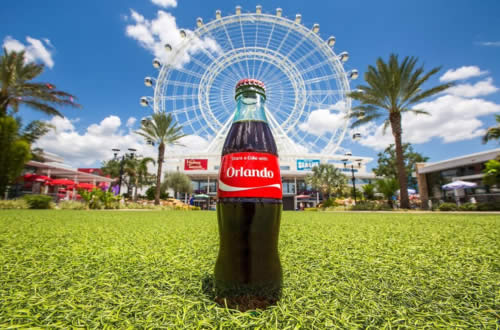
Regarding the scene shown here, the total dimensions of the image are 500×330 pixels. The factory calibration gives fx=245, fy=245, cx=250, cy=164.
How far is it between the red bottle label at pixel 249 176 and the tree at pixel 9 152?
16.5 m

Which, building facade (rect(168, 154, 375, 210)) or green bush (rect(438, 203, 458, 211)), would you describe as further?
building facade (rect(168, 154, 375, 210))

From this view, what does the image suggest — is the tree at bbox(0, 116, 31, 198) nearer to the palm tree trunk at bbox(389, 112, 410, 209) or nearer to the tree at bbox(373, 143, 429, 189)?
the palm tree trunk at bbox(389, 112, 410, 209)

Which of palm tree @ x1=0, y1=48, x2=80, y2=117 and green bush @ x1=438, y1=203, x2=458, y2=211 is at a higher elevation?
palm tree @ x1=0, y1=48, x2=80, y2=117

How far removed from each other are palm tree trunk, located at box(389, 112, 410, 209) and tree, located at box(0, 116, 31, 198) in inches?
876

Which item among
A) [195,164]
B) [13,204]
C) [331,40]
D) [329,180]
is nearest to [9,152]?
[13,204]

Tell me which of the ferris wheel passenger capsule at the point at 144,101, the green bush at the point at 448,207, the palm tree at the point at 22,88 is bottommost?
the green bush at the point at 448,207

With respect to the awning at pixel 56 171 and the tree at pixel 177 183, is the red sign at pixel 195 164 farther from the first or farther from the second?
the awning at pixel 56 171

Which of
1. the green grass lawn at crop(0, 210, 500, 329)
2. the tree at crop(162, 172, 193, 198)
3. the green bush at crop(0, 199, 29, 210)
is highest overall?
the tree at crop(162, 172, 193, 198)

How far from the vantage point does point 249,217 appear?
1209 millimetres

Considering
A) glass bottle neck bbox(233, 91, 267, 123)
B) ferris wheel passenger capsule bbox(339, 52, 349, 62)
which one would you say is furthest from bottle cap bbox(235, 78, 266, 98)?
ferris wheel passenger capsule bbox(339, 52, 349, 62)

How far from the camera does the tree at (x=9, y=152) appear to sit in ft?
40.5

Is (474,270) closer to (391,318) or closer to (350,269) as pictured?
(350,269)

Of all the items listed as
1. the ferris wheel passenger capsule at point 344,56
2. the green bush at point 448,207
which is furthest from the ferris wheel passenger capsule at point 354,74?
the green bush at point 448,207

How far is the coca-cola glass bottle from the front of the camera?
1.18 meters
